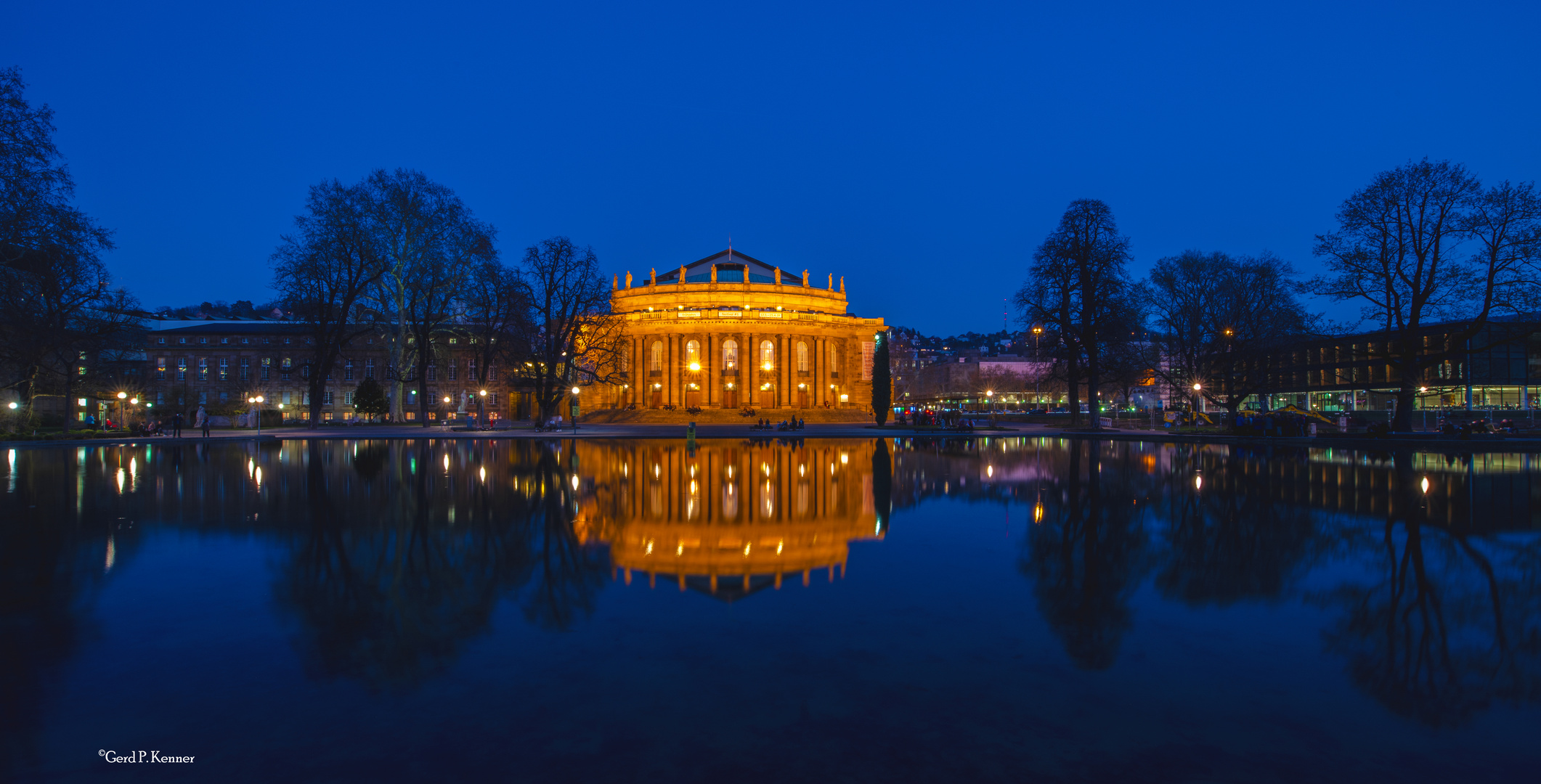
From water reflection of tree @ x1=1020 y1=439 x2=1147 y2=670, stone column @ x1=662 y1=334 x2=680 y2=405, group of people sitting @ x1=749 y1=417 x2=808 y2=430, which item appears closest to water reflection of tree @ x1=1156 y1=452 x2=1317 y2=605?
water reflection of tree @ x1=1020 y1=439 x2=1147 y2=670

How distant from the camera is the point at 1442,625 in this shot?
6574mm

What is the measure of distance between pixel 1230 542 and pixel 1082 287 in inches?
1680

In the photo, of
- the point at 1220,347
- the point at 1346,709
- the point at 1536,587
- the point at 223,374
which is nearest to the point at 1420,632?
the point at 1346,709

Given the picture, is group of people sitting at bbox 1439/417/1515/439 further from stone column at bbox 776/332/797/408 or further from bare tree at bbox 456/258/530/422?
stone column at bbox 776/332/797/408

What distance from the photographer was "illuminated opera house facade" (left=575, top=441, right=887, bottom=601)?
869 centimetres

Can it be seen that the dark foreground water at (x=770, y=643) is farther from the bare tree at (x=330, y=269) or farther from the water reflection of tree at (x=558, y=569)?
the bare tree at (x=330, y=269)

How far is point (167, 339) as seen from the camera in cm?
8538

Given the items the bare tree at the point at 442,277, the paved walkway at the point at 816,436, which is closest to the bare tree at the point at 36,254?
the paved walkway at the point at 816,436

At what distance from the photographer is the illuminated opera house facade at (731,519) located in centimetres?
869

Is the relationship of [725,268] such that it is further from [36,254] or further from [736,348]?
[36,254]

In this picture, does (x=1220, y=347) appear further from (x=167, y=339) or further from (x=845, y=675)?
(x=167, y=339)

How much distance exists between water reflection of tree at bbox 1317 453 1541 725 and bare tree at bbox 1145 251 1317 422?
36.6 metres

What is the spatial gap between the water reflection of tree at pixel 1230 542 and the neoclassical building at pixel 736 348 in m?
64.0

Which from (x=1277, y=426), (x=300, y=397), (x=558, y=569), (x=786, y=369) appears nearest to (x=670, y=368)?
(x=786, y=369)
